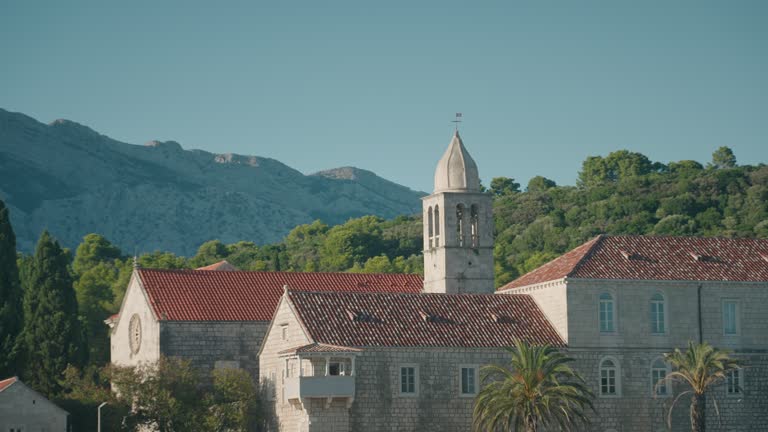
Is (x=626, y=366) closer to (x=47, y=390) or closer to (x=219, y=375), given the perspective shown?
(x=219, y=375)

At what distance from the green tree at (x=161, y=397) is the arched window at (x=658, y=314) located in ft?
65.9

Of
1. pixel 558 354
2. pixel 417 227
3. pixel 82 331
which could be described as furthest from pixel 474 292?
pixel 417 227

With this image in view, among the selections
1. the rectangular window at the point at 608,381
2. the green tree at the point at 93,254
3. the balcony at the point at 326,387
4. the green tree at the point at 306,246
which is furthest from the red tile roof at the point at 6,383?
the green tree at the point at 93,254

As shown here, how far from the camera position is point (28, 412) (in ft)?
180

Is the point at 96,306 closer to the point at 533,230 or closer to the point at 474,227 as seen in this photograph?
the point at 474,227

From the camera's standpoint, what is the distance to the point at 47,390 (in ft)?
205

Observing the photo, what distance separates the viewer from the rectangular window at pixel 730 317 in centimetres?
6025

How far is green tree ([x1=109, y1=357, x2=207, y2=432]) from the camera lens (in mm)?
56750

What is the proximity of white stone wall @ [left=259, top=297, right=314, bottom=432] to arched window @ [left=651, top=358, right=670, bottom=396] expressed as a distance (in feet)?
51.2

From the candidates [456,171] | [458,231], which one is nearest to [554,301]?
[458,231]

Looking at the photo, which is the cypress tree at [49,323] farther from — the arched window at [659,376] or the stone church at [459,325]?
the arched window at [659,376]

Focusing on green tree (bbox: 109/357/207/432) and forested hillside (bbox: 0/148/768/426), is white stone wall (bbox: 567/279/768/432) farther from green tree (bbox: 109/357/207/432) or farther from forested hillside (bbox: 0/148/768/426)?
forested hillside (bbox: 0/148/768/426)

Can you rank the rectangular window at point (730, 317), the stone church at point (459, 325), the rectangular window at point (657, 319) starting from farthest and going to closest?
the rectangular window at point (730, 317) < the rectangular window at point (657, 319) < the stone church at point (459, 325)

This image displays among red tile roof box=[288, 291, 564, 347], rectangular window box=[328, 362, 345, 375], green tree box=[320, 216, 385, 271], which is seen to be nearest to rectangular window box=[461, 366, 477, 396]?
red tile roof box=[288, 291, 564, 347]
